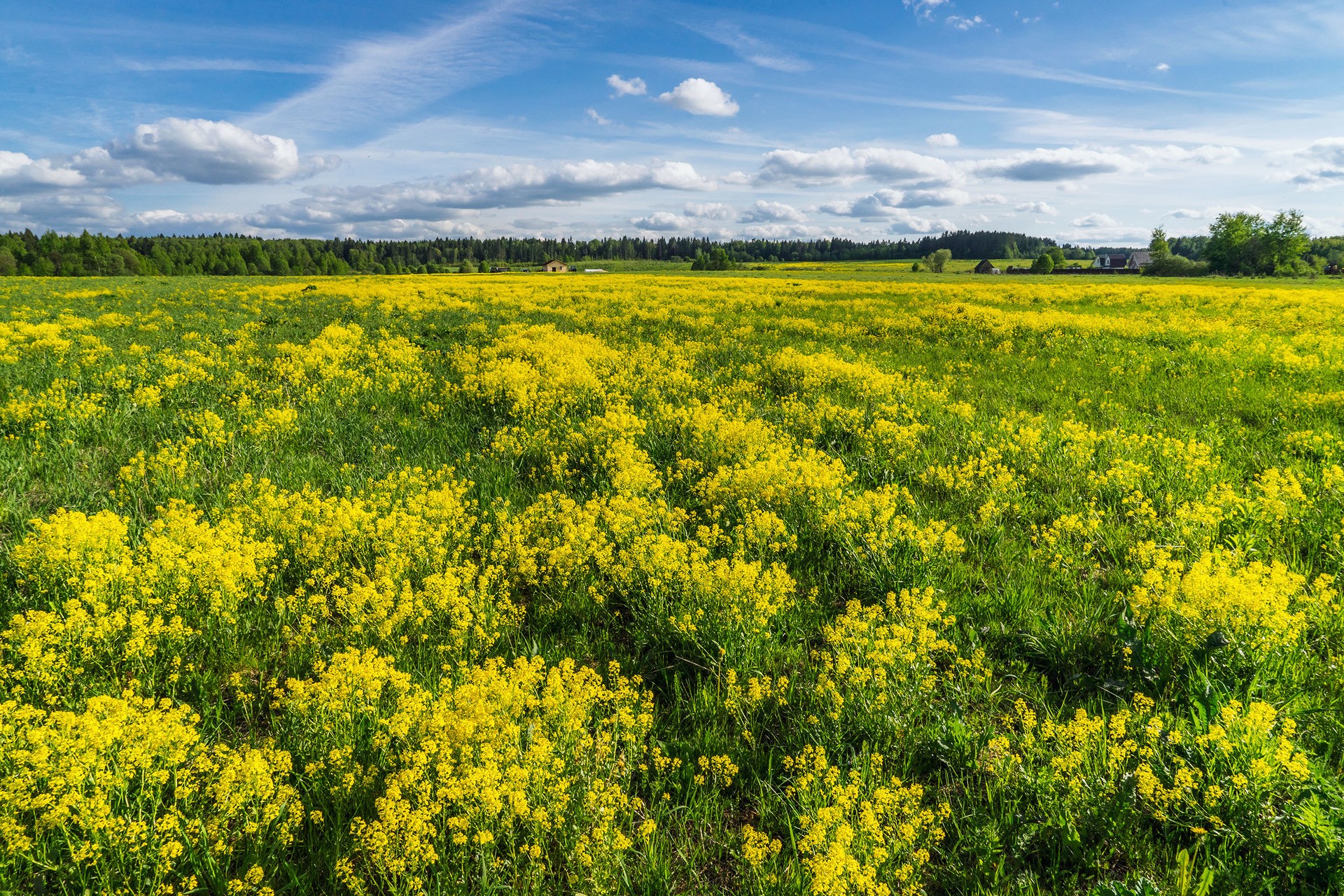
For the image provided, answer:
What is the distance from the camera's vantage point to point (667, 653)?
3.71m

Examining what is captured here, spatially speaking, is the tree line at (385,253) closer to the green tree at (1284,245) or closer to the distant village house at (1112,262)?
the distant village house at (1112,262)

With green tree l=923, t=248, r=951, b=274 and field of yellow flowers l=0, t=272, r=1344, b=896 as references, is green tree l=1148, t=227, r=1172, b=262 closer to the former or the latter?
green tree l=923, t=248, r=951, b=274

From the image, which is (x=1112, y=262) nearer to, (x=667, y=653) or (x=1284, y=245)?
(x=1284, y=245)

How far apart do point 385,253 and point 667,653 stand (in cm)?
15713

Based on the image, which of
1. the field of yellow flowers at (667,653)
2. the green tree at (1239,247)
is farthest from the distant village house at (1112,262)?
the field of yellow flowers at (667,653)

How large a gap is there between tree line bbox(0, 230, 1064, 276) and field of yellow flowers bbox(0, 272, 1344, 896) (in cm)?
9103

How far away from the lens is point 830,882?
2115 mm

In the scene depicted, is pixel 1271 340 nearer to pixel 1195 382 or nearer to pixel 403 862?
pixel 1195 382

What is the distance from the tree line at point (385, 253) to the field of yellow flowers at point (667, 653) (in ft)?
299

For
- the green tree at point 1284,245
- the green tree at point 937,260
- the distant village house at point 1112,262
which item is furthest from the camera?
the distant village house at point 1112,262

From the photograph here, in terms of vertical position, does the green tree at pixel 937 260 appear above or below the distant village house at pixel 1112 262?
below

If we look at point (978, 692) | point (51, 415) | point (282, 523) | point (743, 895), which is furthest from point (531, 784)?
point (51, 415)

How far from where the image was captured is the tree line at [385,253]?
81.7m

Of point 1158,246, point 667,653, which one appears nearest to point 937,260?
point 1158,246
